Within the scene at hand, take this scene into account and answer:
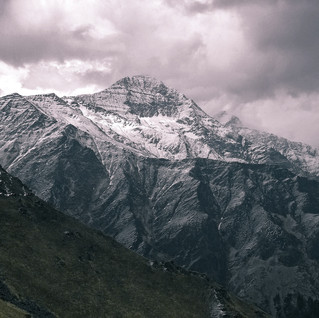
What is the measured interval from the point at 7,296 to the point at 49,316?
1823cm

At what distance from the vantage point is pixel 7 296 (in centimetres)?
18550

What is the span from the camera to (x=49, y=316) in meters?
191
